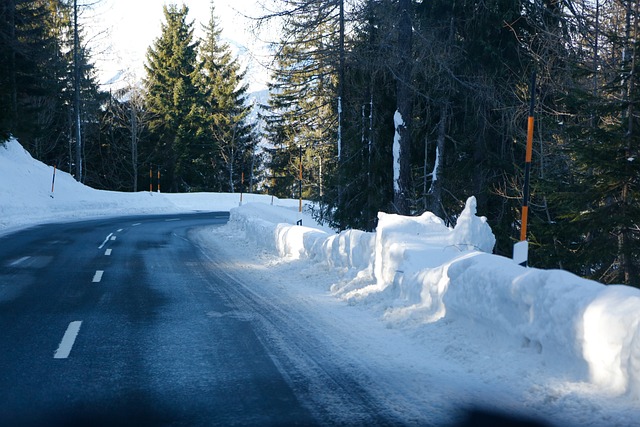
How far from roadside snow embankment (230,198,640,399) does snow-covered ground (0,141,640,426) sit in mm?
13

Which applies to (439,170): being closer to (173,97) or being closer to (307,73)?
(307,73)

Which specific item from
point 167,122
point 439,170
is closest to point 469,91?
point 439,170

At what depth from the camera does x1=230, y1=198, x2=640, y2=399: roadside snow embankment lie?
506 centimetres

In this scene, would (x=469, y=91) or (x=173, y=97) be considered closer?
(x=469, y=91)

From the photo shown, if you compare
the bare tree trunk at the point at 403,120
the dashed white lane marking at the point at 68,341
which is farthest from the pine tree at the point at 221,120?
the dashed white lane marking at the point at 68,341

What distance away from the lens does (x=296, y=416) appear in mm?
4641

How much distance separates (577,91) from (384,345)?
301 inches

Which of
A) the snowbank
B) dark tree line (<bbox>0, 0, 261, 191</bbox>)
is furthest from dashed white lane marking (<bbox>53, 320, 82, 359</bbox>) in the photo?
dark tree line (<bbox>0, 0, 261, 191</bbox>)

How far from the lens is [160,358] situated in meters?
6.32

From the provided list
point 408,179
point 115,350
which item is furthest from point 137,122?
point 115,350

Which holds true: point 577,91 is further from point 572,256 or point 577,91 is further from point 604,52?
point 604,52

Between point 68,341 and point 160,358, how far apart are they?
1.37 m

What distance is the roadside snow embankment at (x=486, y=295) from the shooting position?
16.6 feet

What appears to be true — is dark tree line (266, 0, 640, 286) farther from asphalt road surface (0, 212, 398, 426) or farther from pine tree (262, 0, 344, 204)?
asphalt road surface (0, 212, 398, 426)
